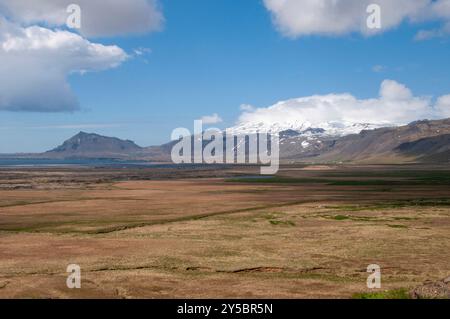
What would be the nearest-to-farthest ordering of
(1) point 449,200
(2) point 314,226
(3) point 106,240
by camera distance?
(3) point 106,240 < (2) point 314,226 < (1) point 449,200

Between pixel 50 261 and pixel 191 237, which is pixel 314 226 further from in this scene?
pixel 50 261

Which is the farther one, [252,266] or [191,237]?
[191,237]

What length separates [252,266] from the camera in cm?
3512

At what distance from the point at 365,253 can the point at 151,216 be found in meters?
32.8

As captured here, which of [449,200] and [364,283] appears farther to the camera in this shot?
[449,200]

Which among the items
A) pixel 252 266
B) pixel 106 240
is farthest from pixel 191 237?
pixel 252 266

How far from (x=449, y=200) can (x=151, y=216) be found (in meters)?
51.0

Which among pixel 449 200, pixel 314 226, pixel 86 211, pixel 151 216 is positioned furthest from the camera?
pixel 449 200

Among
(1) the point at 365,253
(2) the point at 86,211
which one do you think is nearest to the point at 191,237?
(1) the point at 365,253

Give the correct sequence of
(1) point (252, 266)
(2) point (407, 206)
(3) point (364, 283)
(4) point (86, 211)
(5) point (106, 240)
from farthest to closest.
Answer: (2) point (407, 206) < (4) point (86, 211) < (5) point (106, 240) < (1) point (252, 266) < (3) point (364, 283)
